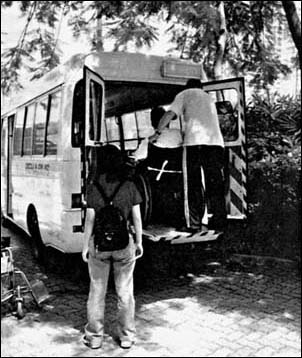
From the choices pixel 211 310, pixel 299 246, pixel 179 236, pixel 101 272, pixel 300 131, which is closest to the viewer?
pixel 101 272

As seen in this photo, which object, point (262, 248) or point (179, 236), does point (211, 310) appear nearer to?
point (179, 236)

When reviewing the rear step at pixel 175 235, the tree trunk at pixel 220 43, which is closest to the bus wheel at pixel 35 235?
the rear step at pixel 175 235

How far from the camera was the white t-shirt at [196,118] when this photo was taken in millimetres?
3947

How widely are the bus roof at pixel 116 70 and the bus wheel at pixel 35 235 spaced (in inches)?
46.0

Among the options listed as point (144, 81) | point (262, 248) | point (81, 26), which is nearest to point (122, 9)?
point (81, 26)

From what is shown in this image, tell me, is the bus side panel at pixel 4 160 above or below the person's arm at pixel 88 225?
above

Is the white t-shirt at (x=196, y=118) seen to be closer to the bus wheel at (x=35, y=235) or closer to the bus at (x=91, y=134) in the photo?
the bus at (x=91, y=134)

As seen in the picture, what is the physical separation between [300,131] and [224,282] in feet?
7.98

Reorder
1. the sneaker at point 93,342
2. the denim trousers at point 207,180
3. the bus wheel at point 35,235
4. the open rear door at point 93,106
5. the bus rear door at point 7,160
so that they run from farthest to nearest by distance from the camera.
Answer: the bus rear door at point 7,160
the bus wheel at point 35,235
the denim trousers at point 207,180
the open rear door at point 93,106
the sneaker at point 93,342

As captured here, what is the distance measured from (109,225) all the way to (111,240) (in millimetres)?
99

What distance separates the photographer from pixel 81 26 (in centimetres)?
458

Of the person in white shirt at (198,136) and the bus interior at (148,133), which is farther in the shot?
the bus interior at (148,133)

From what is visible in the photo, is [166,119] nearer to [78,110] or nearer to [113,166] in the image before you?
[78,110]

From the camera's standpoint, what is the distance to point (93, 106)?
3.85m
